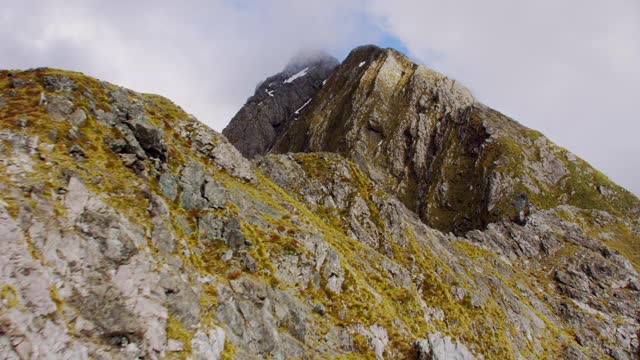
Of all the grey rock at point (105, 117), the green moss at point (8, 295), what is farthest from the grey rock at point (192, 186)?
the green moss at point (8, 295)

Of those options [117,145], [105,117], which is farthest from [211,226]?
[105,117]

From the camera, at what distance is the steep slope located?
146 meters

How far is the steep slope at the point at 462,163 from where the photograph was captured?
145875 millimetres

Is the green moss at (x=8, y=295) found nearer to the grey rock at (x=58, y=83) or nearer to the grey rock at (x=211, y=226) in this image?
the grey rock at (x=211, y=226)

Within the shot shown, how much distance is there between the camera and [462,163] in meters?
170

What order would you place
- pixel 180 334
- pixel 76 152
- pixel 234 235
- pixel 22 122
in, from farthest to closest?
pixel 234 235, pixel 76 152, pixel 22 122, pixel 180 334

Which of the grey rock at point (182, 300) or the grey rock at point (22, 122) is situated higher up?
the grey rock at point (22, 122)

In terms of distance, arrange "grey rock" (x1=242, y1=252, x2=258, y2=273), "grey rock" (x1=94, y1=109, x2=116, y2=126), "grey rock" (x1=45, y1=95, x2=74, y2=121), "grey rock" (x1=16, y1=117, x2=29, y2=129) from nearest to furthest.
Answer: "grey rock" (x1=16, y1=117, x2=29, y2=129) → "grey rock" (x1=45, y1=95, x2=74, y2=121) → "grey rock" (x1=94, y1=109, x2=116, y2=126) → "grey rock" (x1=242, y1=252, x2=258, y2=273)

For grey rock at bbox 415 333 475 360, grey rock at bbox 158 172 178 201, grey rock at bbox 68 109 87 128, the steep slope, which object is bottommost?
grey rock at bbox 415 333 475 360

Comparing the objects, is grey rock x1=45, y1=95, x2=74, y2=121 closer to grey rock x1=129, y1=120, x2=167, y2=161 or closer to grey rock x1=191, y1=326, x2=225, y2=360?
grey rock x1=129, y1=120, x2=167, y2=161

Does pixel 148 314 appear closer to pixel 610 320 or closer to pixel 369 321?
pixel 369 321

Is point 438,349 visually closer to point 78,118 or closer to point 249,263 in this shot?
point 249,263

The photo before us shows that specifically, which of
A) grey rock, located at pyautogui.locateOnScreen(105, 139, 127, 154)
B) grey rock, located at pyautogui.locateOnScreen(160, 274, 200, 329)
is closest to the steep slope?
grey rock, located at pyautogui.locateOnScreen(105, 139, 127, 154)

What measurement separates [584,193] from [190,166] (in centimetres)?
14454
